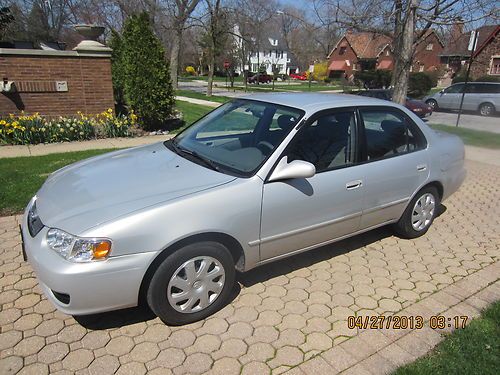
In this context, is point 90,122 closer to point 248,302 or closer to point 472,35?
point 248,302

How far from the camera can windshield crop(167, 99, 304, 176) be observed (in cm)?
320

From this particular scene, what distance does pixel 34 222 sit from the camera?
2.85m

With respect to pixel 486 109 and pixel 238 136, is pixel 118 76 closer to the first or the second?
pixel 238 136

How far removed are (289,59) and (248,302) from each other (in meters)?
89.4

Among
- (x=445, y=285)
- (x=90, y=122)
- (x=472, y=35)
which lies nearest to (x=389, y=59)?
(x=472, y=35)

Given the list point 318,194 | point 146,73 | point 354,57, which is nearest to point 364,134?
point 318,194

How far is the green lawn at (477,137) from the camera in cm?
1120

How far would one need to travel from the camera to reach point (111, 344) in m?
2.67

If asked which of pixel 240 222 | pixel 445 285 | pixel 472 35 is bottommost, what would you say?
pixel 445 285

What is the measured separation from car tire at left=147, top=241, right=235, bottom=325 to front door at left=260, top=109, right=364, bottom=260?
410 mm

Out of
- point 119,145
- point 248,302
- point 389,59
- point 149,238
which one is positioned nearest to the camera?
point 149,238

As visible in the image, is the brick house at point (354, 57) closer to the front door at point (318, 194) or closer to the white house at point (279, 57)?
the white house at point (279, 57)

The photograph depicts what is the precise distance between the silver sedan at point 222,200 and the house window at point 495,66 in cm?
3319

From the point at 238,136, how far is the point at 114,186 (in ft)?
4.59
